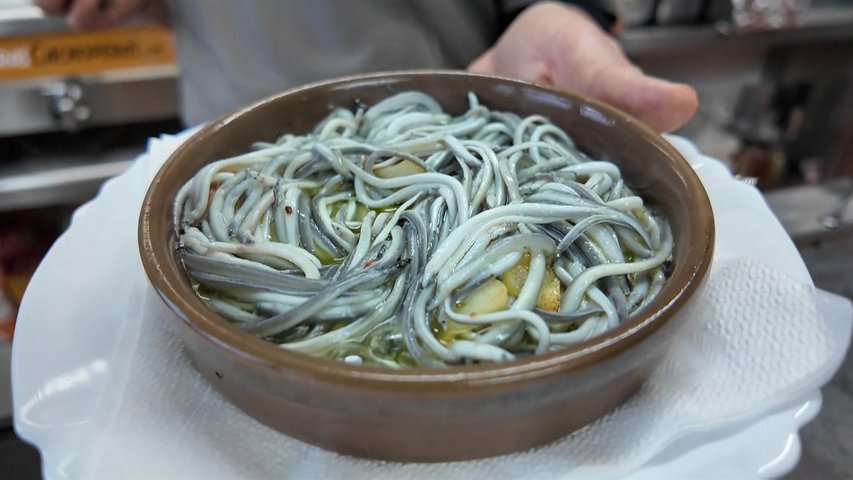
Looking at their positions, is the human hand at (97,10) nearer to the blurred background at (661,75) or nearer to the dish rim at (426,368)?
the blurred background at (661,75)

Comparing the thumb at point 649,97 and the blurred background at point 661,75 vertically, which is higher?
the thumb at point 649,97

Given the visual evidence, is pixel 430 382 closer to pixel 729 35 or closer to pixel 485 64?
pixel 485 64

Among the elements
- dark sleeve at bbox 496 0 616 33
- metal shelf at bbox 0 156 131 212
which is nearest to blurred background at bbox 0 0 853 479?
metal shelf at bbox 0 156 131 212

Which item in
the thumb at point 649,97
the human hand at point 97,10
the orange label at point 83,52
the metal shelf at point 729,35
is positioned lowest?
the metal shelf at point 729,35

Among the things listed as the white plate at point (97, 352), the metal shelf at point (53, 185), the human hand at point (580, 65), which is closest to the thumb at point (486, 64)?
the human hand at point (580, 65)

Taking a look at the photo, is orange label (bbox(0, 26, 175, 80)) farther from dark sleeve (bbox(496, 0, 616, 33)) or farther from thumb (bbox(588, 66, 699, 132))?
thumb (bbox(588, 66, 699, 132))

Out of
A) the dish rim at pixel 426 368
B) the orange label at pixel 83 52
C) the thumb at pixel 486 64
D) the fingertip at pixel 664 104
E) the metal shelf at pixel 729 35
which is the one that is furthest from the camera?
the metal shelf at pixel 729 35

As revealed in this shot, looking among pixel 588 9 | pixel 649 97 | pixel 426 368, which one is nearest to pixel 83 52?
pixel 588 9
